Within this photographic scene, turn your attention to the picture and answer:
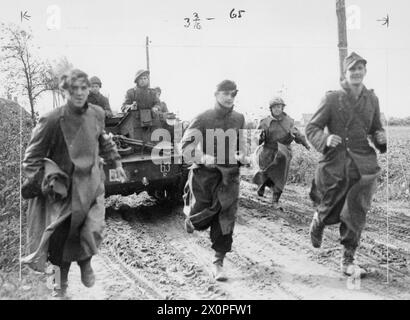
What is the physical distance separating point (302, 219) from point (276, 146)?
193cm

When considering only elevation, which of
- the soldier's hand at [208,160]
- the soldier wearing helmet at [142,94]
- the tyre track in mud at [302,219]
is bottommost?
the tyre track in mud at [302,219]

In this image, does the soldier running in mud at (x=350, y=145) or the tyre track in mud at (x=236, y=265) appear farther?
the soldier running in mud at (x=350, y=145)

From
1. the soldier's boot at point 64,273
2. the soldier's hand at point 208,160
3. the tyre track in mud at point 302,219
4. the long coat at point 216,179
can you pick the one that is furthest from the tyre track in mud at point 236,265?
the soldier's hand at point 208,160

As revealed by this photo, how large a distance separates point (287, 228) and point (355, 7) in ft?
10.6

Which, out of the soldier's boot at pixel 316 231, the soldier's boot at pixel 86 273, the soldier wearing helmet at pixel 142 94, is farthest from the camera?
the soldier wearing helmet at pixel 142 94

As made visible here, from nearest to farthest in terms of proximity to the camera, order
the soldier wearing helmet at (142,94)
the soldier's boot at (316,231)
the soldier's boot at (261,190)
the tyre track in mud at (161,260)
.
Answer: the tyre track in mud at (161,260)
the soldier's boot at (316,231)
the soldier's boot at (261,190)
the soldier wearing helmet at (142,94)

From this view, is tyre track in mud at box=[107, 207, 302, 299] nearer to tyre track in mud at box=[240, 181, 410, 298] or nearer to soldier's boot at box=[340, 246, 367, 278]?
soldier's boot at box=[340, 246, 367, 278]

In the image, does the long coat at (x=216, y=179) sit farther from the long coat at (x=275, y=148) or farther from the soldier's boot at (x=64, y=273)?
the long coat at (x=275, y=148)

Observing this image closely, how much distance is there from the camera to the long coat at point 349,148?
208 inches

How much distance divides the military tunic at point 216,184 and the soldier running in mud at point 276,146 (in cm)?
409

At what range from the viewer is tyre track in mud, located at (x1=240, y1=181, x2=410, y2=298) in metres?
5.68

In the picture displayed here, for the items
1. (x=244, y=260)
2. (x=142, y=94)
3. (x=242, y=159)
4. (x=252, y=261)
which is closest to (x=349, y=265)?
(x=252, y=261)

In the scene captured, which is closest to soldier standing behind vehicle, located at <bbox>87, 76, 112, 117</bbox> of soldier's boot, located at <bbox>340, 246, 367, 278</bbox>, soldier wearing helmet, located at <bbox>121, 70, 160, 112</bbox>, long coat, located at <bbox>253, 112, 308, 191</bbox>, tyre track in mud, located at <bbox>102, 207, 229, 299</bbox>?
soldier wearing helmet, located at <bbox>121, 70, 160, 112</bbox>
